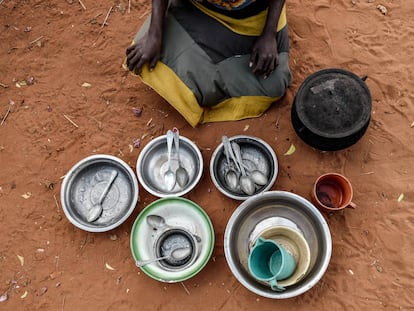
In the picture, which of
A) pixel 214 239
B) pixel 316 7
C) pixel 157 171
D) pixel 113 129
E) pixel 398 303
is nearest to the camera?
pixel 398 303

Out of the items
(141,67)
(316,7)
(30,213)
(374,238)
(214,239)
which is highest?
(316,7)

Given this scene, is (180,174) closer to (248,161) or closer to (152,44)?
(248,161)

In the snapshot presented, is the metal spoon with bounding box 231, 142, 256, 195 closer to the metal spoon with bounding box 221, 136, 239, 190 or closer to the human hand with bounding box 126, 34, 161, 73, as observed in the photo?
the metal spoon with bounding box 221, 136, 239, 190

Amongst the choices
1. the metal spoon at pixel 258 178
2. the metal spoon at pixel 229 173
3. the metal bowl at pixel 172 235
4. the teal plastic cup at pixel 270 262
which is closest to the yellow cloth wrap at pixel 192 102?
the metal spoon at pixel 229 173

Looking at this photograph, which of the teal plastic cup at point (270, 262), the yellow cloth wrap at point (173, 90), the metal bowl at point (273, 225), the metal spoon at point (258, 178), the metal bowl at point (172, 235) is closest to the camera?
the teal plastic cup at point (270, 262)

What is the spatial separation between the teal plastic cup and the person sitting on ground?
2.88 feet

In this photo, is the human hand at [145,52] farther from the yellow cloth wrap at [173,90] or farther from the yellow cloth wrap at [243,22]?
the yellow cloth wrap at [243,22]

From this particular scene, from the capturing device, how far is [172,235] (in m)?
2.33

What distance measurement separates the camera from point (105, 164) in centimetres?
251

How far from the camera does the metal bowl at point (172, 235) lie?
2.21 m

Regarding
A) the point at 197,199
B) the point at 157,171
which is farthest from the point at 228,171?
the point at 157,171

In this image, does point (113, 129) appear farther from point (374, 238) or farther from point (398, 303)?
point (398, 303)

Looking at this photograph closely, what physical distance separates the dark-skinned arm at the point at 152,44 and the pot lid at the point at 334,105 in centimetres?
80

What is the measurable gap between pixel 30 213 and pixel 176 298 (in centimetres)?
94
